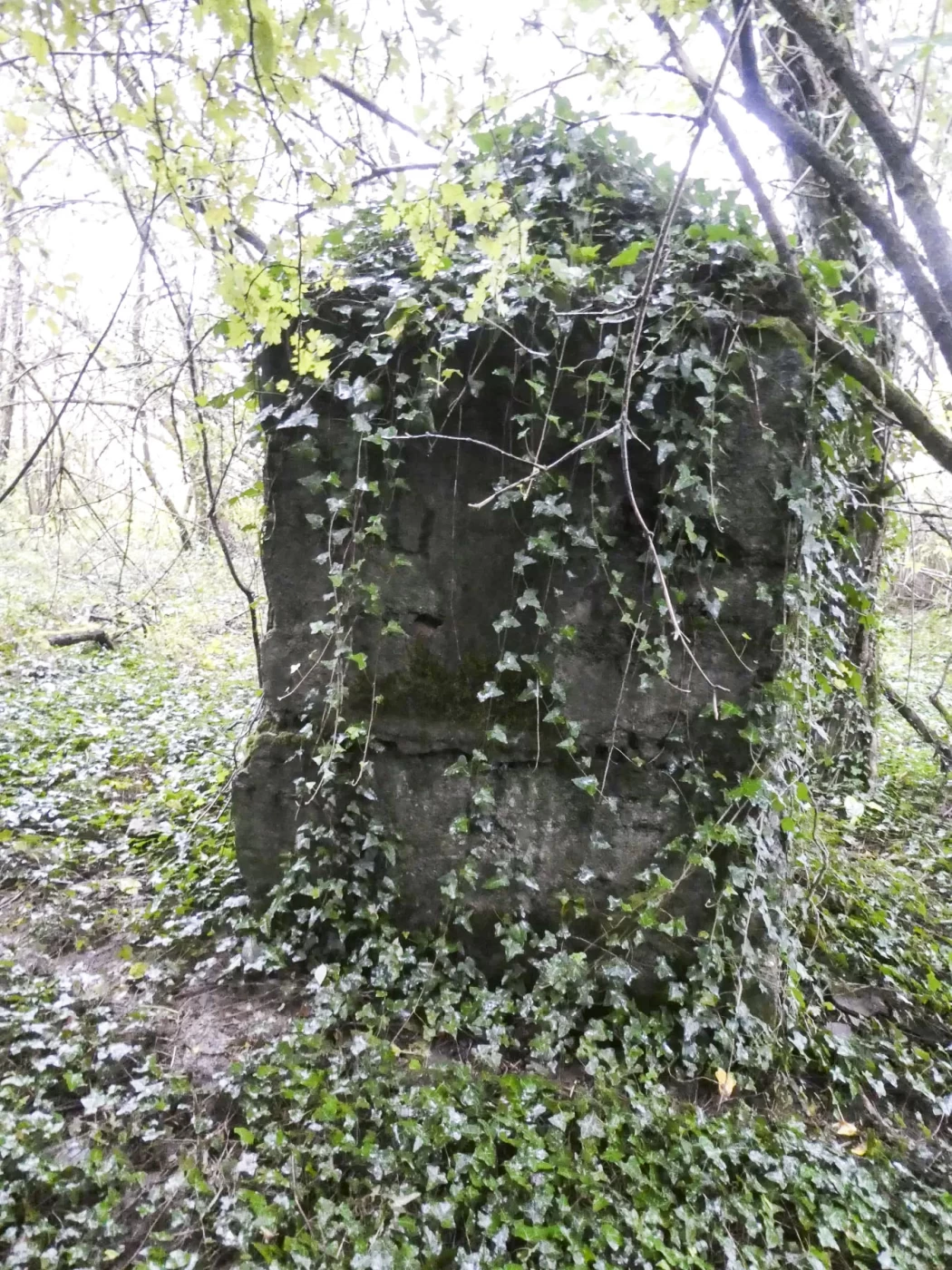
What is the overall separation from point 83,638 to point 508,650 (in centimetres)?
525

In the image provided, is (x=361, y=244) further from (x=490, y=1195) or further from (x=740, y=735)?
(x=490, y=1195)

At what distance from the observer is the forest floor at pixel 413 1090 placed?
2.17 metres

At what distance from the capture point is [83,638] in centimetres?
673

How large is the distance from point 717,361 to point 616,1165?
2856 mm

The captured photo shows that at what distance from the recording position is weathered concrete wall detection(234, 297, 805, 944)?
9.49ft

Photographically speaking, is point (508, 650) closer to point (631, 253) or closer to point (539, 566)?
point (539, 566)

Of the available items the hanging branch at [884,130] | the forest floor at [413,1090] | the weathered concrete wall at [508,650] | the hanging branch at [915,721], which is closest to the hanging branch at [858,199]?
the hanging branch at [884,130]

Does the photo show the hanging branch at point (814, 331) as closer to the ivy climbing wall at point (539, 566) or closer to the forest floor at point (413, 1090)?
the ivy climbing wall at point (539, 566)

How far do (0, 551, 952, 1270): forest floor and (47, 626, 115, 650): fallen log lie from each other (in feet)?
9.74

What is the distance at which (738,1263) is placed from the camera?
7.15 feet

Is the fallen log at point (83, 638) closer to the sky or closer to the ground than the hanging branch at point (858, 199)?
closer to the ground

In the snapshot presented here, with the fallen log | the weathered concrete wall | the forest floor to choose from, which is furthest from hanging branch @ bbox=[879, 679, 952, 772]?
the fallen log

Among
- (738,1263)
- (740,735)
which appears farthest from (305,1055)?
(740,735)

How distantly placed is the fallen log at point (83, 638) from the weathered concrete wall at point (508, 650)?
169 inches
